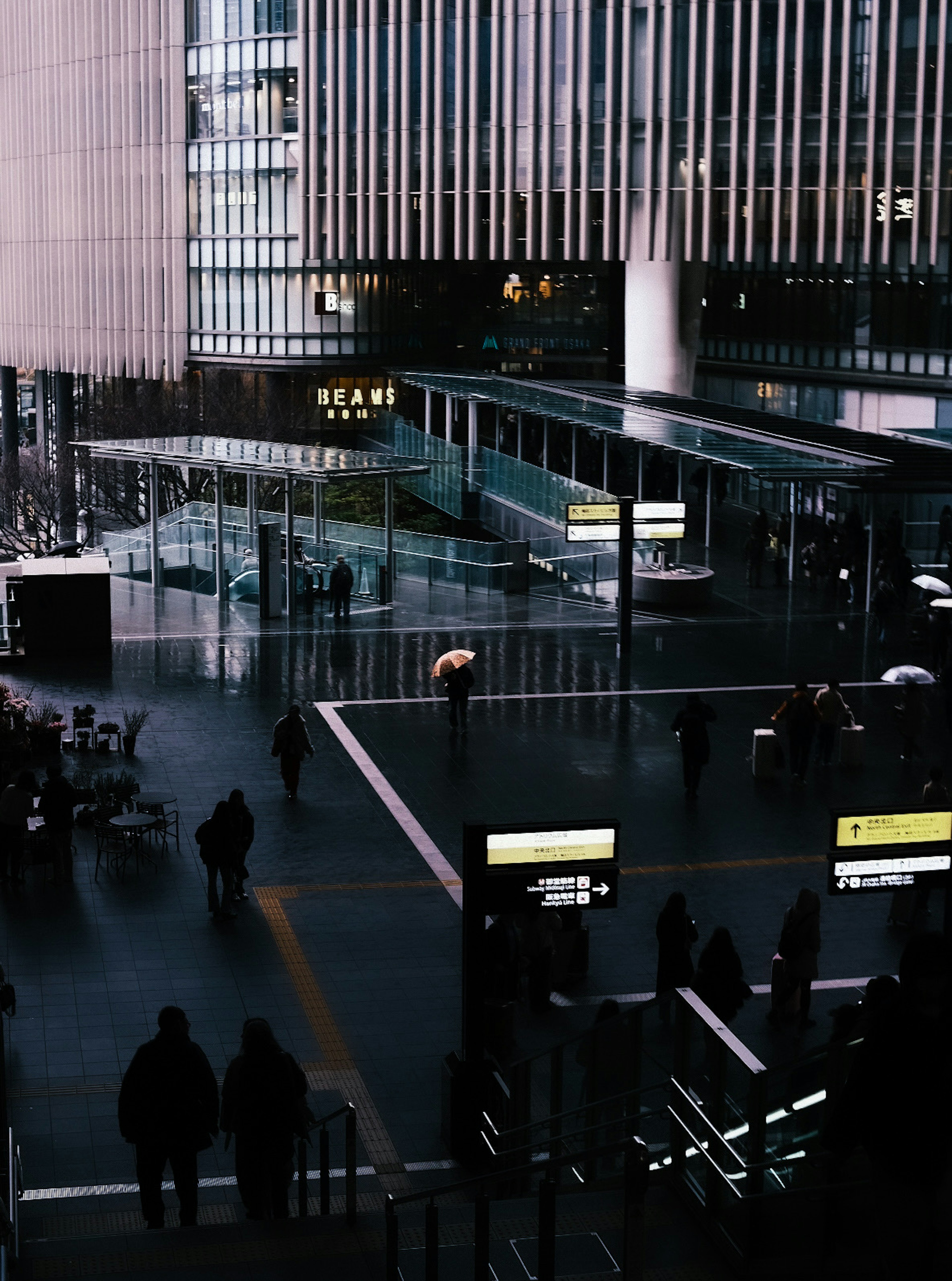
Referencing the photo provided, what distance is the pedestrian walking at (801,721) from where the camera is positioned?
73.5ft

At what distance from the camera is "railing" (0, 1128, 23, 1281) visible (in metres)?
7.62

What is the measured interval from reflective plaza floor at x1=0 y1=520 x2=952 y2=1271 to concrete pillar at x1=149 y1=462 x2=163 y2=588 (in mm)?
3903

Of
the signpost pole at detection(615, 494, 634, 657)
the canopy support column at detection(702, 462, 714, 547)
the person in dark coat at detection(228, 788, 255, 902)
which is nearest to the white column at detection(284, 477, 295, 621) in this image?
the signpost pole at detection(615, 494, 634, 657)

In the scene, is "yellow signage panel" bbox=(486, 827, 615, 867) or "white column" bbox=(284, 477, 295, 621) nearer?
"yellow signage panel" bbox=(486, 827, 615, 867)

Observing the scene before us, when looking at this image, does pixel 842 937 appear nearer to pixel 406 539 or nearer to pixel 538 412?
pixel 406 539

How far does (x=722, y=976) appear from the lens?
1347 centimetres

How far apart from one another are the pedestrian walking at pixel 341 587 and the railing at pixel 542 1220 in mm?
26766

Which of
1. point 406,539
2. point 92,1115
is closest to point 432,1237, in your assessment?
point 92,1115

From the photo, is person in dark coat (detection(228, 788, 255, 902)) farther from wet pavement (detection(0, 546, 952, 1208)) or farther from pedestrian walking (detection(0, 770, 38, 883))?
pedestrian walking (detection(0, 770, 38, 883))

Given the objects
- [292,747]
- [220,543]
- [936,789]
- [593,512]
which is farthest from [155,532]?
[936,789]

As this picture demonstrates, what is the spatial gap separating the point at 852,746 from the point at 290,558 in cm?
1502

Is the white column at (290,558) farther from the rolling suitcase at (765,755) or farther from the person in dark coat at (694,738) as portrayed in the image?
the person in dark coat at (694,738)

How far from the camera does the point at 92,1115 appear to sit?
41.3 ft

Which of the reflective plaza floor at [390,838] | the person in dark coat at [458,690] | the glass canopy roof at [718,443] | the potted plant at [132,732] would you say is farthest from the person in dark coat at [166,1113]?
the glass canopy roof at [718,443]
